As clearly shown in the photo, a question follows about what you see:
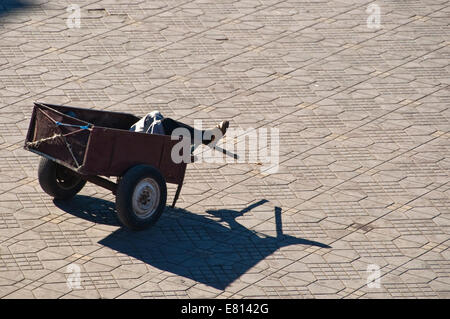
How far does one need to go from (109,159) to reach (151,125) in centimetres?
90

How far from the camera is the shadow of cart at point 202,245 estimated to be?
10.4m

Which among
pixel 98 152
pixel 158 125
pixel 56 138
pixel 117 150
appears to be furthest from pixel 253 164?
pixel 56 138

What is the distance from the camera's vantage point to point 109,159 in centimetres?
1060

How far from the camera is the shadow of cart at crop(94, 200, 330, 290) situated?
408 inches

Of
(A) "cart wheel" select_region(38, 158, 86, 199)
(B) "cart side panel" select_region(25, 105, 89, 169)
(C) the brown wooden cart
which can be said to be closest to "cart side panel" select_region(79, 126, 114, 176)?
(C) the brown wooden cart

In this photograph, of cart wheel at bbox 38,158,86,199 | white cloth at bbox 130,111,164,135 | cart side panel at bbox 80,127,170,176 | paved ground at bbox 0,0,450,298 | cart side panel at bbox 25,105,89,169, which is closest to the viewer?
paved ground at bbox 0,0,450,298

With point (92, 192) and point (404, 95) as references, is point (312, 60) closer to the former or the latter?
point (404, 95)

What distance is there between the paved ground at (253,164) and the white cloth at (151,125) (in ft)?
3.17

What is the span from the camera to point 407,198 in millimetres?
12156

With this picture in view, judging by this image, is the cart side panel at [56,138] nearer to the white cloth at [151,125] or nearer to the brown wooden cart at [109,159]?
the brown wooden cart at [109,159]

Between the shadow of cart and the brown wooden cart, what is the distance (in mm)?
238

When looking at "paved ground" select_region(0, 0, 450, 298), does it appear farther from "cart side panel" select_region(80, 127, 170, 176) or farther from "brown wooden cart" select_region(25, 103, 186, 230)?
"cart side panel" select_region(80, 127, 170, 176)

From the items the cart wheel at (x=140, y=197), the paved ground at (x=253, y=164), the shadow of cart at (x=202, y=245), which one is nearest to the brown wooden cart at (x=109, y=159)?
the cart wheel at (x=140, y=197)
